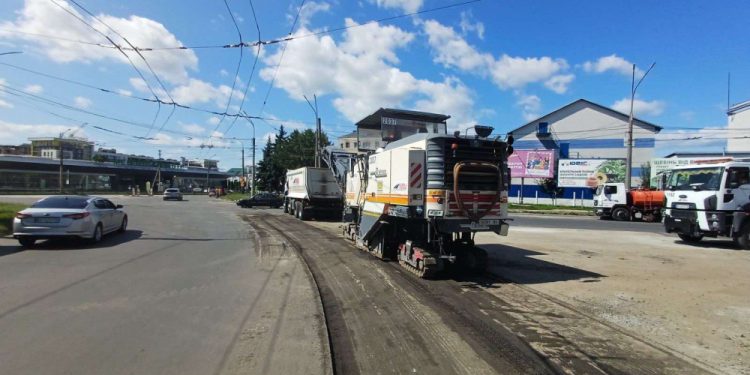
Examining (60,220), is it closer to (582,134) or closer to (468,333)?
(468,333)

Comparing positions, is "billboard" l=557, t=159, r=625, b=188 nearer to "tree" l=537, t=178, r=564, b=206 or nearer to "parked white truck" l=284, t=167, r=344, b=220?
"tree" l=537, t=178, r=564, b=206

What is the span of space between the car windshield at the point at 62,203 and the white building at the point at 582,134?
4359 centimetres

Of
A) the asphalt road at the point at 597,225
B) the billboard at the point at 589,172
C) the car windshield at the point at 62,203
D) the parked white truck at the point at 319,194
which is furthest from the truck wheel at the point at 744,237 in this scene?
the billboard at the point at 589,172

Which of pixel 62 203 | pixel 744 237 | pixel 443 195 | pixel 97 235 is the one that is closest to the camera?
pixel 443 195

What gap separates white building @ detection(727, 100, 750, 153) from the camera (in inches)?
2137

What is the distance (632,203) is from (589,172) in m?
16.4

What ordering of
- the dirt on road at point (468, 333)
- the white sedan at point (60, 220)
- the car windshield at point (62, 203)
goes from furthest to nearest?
the car windshield at point (62, 203)
the white sedan at point (60, 220)
the dirt on road at point (468, 333)

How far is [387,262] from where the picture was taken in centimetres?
1140

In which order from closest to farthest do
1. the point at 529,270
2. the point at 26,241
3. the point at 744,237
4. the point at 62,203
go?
1. the point at 529,270
2. the point at 26,241
3. the point at 62,203
4. the point at 744,237

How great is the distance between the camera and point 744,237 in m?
14.8

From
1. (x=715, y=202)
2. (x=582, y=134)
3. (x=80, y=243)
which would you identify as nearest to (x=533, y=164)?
(x=582, y=134)

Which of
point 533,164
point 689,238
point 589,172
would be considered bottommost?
point 689,238

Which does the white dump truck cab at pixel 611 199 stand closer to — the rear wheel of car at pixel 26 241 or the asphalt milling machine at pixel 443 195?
the asphalt milling machine at pixel 443 195

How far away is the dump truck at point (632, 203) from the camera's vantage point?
30.2 m
